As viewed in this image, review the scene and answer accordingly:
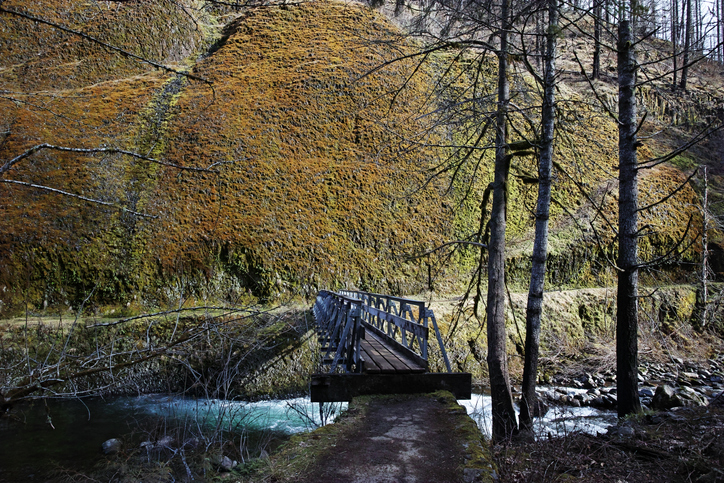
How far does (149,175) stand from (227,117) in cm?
497

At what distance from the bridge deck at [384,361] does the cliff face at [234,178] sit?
7.04 m

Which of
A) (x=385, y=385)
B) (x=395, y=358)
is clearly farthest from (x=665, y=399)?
(x=385, y=385)

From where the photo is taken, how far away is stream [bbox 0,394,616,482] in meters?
8.08

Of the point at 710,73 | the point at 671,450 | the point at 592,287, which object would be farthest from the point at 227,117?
the point at 710,73

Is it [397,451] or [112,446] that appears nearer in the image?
[397,451]

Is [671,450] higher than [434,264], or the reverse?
[434,264]

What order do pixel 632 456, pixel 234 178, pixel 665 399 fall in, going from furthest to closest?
pixel 234 178, pixel 665 399, pixel 632 456

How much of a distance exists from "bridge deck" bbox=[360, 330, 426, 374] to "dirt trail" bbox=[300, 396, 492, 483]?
2.59ft

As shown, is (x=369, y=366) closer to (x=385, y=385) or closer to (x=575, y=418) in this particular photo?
(x=385, y=385)

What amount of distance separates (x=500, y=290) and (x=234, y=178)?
1486 cm

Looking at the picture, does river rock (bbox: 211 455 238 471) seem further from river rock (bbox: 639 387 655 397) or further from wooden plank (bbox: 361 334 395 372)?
river rock (bbox: 639 387 655 397)

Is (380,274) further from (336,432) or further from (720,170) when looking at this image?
(720,170)

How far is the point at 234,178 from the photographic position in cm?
1975

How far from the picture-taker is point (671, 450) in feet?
15.9
